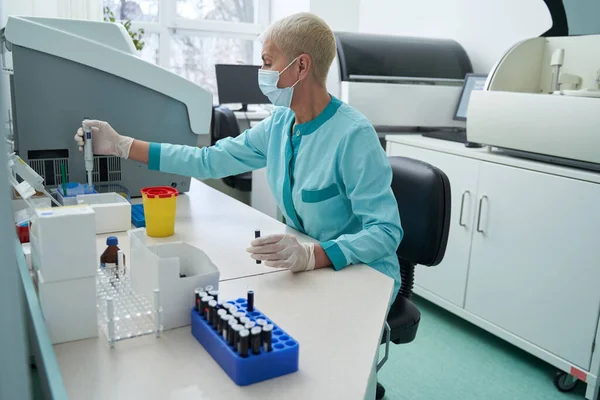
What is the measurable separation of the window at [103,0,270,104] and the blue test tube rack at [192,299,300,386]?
3398 mm

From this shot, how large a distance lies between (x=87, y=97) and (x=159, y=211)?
1.58ft

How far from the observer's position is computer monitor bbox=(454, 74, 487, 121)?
9.02 ft

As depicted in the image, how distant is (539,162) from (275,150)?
1124 millimetres

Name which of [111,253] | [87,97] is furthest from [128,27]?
[111,253]

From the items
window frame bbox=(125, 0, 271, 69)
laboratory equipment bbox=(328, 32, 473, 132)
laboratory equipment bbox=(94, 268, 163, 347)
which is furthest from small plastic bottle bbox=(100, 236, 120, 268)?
window frame bbox=(125, 0, 271, 69)

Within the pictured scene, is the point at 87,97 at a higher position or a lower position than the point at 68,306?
higher

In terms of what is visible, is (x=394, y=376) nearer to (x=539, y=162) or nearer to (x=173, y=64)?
(x=539, y=162)

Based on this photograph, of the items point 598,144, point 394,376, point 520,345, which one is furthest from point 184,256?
point 520,345

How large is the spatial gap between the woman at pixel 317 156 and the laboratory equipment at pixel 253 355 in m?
0.38

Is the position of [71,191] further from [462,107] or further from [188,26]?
[188,26]

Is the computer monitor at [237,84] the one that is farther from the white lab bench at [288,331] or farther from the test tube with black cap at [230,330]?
the test tube with black cap at [230,330]

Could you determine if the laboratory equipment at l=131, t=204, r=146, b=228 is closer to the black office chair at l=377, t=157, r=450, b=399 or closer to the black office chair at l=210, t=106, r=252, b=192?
the black office chair at l=377, t=157, r=450, b=399

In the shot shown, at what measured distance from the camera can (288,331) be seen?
3.06 feet

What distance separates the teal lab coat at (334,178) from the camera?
1.30 meters
